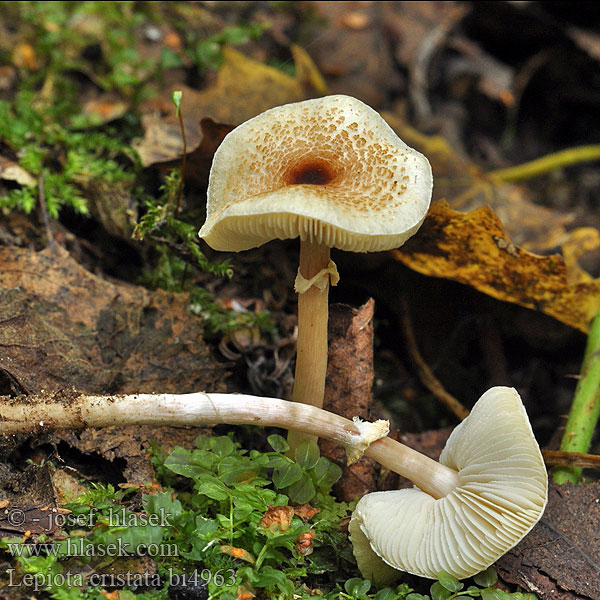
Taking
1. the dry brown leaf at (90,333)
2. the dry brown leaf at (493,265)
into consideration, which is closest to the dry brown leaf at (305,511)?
the dry brown leaf at (90,333)

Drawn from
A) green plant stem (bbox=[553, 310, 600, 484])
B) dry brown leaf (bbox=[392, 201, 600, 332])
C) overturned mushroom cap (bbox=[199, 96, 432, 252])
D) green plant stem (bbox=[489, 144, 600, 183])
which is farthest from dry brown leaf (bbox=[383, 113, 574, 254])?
overturned mushroom cap (bbox=[199, 96, 432, 252])

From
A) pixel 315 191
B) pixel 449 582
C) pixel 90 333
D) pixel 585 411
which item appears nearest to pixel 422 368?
pixel 585 411

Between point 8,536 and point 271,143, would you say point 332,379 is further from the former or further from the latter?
point 8,536

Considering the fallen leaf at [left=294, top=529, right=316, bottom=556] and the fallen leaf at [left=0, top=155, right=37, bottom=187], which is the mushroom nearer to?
the fallen leaf at [left=294, top=529, right=316, bottom=556]

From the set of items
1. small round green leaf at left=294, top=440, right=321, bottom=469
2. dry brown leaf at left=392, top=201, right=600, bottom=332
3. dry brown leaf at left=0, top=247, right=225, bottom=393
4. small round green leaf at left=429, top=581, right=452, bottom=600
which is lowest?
small round green leaf at left=429, top=581, right=452, bottom=600

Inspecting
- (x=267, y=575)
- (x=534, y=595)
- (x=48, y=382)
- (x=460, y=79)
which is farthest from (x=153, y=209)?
(x=460, y=79)
